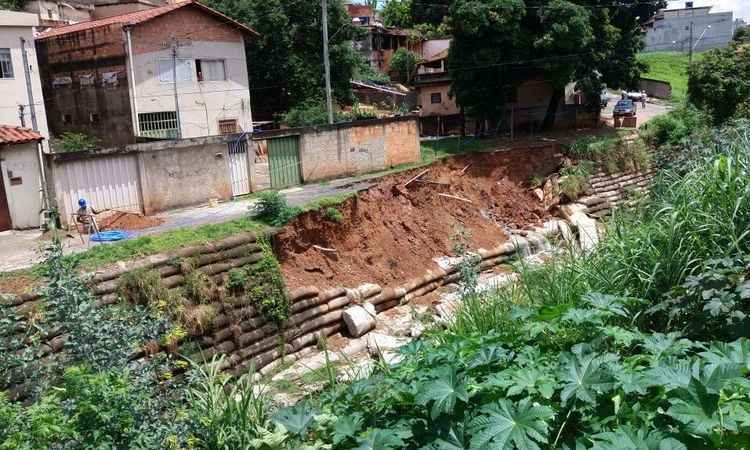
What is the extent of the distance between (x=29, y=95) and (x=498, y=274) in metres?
14.8

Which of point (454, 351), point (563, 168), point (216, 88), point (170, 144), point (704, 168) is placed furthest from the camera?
point (216, 88)

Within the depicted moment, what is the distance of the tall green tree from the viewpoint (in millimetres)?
32969

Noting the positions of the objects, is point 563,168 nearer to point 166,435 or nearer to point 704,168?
point 704,168

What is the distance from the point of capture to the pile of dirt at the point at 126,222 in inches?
626

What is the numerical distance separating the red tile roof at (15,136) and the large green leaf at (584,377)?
15736 millimetres

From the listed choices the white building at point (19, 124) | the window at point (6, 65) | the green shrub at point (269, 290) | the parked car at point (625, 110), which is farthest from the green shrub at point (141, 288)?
the parked car at point (625, 110)

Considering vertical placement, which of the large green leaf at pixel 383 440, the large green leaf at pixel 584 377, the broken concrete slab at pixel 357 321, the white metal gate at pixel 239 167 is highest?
the white metal gate at pixel 239 167

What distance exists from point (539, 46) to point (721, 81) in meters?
6.78

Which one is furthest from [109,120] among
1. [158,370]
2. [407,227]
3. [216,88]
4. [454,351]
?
[454,351]

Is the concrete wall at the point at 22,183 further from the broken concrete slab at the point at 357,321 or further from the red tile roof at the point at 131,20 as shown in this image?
the red tile roof at the point at 131,20

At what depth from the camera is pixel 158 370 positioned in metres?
5.82

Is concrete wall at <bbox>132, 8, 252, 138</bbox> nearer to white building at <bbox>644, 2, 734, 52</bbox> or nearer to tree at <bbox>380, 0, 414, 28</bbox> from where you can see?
tree at <bbox>380, 0, 414, 28</bbox>

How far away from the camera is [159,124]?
1013 inches

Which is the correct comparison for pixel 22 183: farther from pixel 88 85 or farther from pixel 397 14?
pixel 397 14
